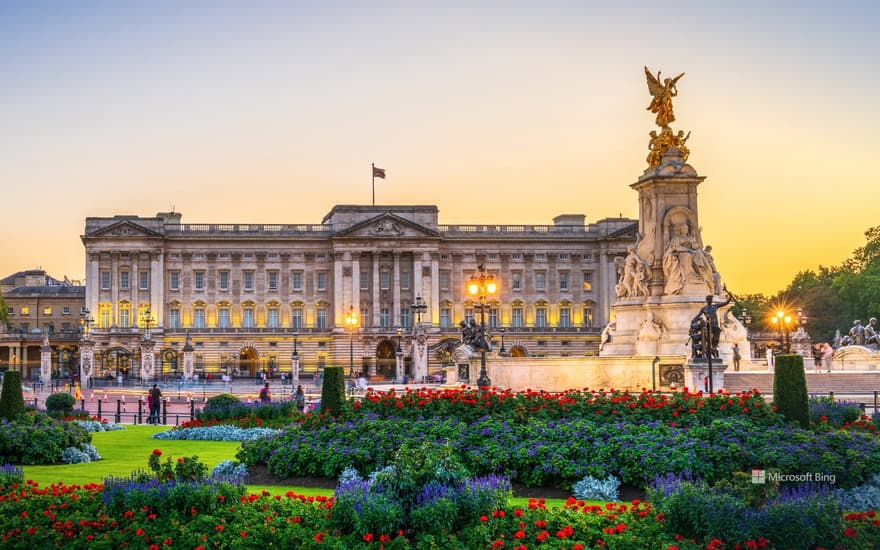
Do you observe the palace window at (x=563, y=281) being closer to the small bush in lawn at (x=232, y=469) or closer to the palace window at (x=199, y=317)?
the palace window at (x=199, y=317)

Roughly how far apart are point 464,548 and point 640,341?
25.3 metres

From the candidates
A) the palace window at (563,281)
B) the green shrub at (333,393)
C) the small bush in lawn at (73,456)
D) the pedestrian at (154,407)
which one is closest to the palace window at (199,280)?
the palace window at (563,281)

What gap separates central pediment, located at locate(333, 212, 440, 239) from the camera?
10219 centimetres

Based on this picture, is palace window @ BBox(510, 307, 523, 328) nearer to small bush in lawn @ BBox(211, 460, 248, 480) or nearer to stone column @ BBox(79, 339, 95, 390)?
A: stone column @ BBox(79, 339, 95, 390)

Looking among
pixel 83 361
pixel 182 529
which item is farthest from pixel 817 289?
pixel 182 529

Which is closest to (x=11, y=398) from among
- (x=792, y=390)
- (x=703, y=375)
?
(x=792, y=390)

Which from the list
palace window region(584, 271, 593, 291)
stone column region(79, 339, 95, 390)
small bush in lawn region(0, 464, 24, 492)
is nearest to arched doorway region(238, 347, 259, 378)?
stone column region(79, 339, 95, 390)

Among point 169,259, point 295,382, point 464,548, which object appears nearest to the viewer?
point 464,548

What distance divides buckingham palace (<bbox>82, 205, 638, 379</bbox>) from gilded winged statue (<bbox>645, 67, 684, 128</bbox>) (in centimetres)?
6312

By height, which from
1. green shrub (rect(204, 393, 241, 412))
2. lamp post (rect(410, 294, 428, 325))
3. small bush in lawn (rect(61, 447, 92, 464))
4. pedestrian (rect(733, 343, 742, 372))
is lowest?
small bush in lawn (rect(61, 447, 92, 464))

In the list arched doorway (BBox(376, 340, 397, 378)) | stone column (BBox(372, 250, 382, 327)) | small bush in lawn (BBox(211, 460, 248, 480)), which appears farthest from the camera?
stone column (BBox(372, 250, 382, 327))

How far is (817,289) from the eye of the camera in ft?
349

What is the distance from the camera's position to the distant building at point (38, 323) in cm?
11275

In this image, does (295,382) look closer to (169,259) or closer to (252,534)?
(169,259)
